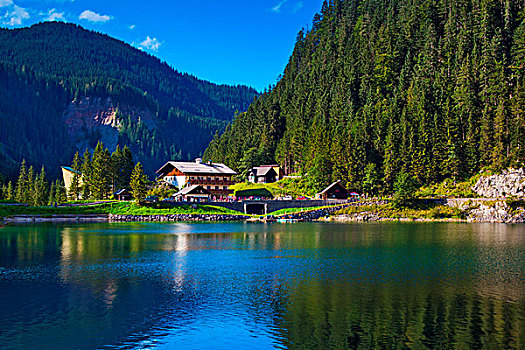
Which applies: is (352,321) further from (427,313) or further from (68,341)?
(68,341)

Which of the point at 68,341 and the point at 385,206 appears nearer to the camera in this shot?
the point at 68,341

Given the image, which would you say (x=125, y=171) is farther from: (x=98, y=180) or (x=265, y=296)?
(x=265, y=296)

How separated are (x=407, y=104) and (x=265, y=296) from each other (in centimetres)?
11384

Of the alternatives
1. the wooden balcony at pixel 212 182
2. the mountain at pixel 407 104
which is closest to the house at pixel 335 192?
the mountain at pixel 407 104

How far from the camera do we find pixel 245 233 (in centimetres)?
7612

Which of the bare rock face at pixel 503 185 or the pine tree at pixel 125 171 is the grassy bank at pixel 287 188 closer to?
the pine tree at pixel 125 171

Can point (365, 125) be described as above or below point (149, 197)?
above

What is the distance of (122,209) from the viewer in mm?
111312

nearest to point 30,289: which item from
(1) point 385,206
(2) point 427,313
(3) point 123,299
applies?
(3) point 123,299

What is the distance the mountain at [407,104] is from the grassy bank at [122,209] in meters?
30.8

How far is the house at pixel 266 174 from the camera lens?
517 ft

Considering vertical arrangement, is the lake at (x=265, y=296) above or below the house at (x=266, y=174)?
below

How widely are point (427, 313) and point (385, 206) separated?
81537 mm

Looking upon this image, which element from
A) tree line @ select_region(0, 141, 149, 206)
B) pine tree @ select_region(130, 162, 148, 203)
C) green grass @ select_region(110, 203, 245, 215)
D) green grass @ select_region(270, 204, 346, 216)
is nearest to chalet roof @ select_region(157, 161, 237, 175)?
tree line @ select_region(0, 141, 149, 206)
